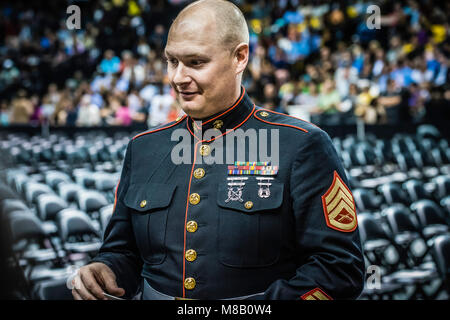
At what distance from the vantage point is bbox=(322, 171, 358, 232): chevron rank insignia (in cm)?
136

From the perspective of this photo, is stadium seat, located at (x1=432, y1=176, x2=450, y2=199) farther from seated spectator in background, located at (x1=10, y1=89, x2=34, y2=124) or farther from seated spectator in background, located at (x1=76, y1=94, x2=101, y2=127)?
seated spectator in background, located at (x1=10, y1=89, x2=34, y2=124)

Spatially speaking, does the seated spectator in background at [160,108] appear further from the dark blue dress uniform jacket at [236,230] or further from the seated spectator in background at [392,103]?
the dark blue dress uniform jacket at [236,230]

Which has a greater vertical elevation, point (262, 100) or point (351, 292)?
point (262, 100)

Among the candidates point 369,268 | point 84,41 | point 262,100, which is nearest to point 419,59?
point 262,100

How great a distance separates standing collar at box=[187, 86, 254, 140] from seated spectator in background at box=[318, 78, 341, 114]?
9.20m

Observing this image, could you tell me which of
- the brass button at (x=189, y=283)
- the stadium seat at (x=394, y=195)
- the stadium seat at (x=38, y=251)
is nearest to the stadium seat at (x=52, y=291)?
the stadium seat at (x=38, y=251)

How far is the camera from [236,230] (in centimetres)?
144

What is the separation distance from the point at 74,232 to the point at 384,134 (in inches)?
290

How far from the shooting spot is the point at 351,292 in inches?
52.7

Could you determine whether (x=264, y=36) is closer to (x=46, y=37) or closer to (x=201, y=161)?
(x=46, y=37)

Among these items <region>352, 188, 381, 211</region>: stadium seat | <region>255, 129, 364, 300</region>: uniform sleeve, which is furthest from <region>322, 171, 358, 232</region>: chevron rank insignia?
<region>352, 188, 381, 211</region>: stadium seat

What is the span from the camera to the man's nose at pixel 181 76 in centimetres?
141

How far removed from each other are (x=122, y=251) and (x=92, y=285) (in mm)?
218

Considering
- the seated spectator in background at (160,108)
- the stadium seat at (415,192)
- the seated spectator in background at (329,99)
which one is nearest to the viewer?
the stadium seat at (415,192)
